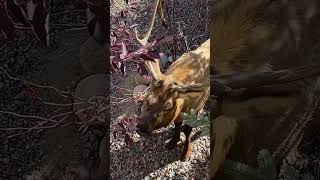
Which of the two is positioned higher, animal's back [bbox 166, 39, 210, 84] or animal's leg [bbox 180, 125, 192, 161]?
animal's back [bbox 166, 39, 210, 84]

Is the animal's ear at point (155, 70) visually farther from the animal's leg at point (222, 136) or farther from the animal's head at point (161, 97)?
the animal's leg at point (222, 136)

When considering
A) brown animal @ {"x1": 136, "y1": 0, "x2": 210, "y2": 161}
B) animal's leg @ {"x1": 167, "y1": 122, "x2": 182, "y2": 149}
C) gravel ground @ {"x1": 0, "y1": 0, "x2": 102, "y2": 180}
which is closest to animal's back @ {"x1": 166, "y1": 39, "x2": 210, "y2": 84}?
brown animal @ {"x1": 136, "y1": 0, "x2": 210, "y2": 161}

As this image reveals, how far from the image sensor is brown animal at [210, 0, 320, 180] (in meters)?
2.37

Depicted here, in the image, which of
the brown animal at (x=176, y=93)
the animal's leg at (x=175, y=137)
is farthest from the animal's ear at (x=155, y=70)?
the animal's leg at (x=175, y=137)

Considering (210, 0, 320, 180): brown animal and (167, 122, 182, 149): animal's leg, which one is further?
(167, 122, 182, 149): animal's leg

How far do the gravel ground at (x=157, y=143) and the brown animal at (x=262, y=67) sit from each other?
6 cm

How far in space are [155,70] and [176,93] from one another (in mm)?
136

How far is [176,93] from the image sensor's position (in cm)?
247

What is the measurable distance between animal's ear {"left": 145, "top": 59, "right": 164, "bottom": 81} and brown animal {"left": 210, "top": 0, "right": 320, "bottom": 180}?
0.74ft

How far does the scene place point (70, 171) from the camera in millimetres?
2523

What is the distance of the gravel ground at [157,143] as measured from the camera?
2439 mm

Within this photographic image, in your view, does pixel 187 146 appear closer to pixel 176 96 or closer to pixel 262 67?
pixel 176 96

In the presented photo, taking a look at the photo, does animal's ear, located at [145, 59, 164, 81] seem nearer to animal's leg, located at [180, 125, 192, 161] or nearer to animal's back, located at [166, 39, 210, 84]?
animal's back, located at [166, 39, 210, 84]

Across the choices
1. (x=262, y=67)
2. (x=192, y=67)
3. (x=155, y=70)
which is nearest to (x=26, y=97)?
(x=155, y=70)
